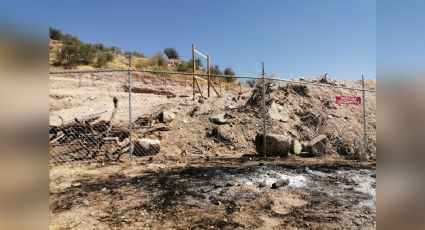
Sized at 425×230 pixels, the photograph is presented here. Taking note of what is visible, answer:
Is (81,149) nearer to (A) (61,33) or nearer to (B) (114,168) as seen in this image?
(B) (114,168)

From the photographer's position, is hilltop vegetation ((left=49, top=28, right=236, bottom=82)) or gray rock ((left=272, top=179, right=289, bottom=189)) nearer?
gray rock ((left=272, top=179, right=289, bottom=189))

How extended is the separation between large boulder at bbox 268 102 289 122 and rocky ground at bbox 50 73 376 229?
0.05 m

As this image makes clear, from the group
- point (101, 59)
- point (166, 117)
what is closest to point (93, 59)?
point (101, 59)

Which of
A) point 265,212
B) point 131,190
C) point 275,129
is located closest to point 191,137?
Answer: point 275,129

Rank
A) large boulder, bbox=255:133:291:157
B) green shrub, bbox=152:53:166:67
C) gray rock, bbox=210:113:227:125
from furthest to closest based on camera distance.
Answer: green shrub, bbox=152:53:166:67, gray rock, bbox=210:113:227:125, large boulder, bbox=255:133:291:157

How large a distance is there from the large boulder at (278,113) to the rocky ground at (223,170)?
5cm

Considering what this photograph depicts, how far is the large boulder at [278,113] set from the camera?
1259 centimetres

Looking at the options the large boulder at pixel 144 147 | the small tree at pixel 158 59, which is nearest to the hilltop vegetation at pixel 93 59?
the small tree at pixel 158 59

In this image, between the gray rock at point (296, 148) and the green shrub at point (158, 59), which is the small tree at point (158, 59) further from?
the gray rock at point (296, 148)

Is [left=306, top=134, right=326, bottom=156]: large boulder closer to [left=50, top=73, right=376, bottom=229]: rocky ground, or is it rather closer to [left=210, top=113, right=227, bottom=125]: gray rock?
[left=50, top=73, right=376, bottom=229]: rocky ground

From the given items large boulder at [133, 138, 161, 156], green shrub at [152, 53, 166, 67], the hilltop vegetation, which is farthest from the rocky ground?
green shrub at [152, 53, 166, 67]

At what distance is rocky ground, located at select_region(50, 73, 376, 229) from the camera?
15.5 feet
